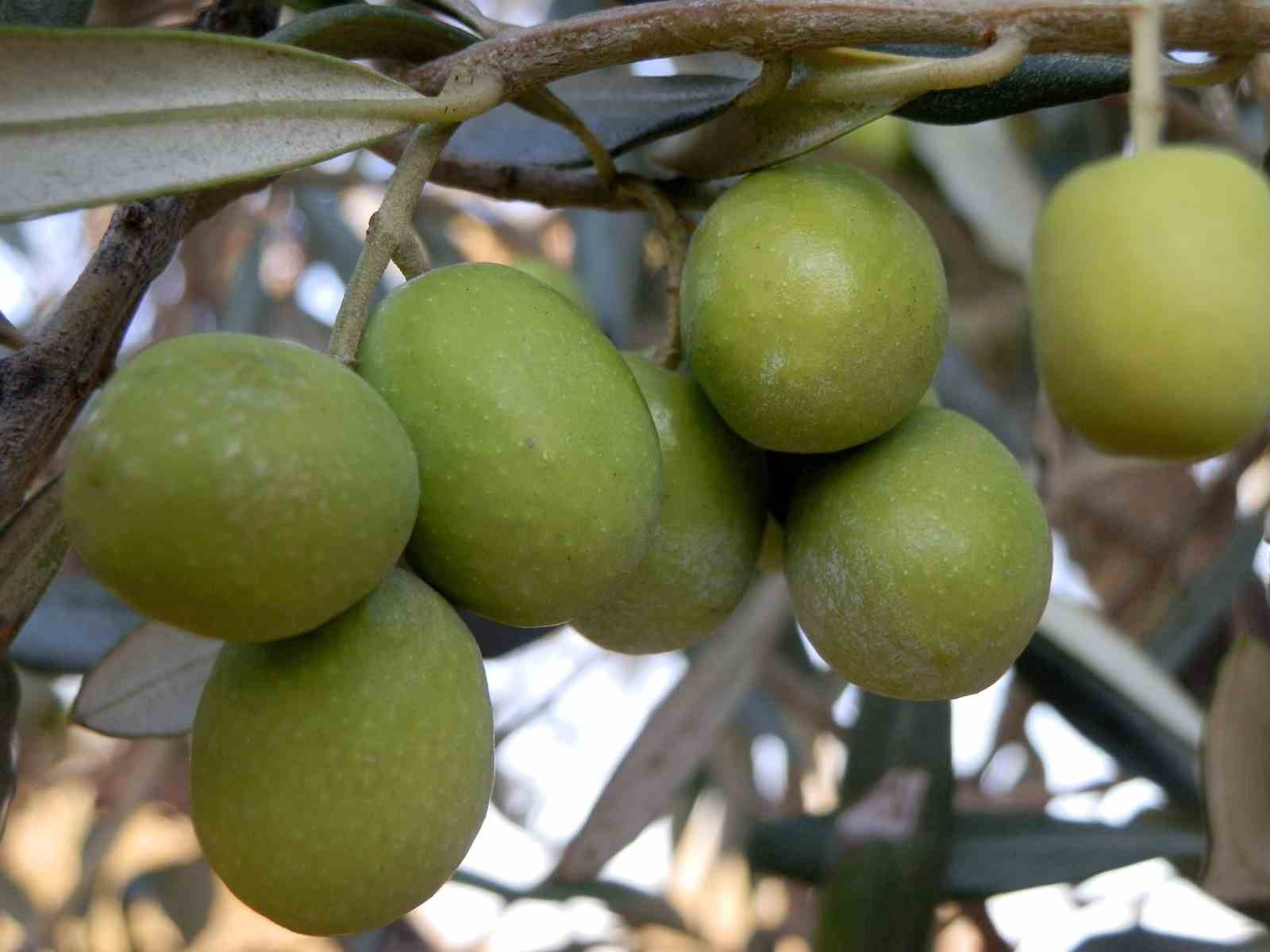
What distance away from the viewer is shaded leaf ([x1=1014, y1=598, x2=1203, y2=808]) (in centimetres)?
140

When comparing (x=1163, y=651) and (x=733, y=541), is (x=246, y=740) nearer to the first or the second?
(x=733, y=541)

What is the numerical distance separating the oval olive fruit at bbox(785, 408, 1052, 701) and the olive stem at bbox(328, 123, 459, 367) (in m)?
0.31

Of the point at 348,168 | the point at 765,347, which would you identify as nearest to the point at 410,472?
the point at 765,347

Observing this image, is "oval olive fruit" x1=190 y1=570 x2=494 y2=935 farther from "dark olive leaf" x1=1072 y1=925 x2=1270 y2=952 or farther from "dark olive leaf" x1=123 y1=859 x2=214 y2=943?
"dark olive leaf" x1=123 y1=859 x2=214 y2=943

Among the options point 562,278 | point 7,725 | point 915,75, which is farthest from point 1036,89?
point 562,278

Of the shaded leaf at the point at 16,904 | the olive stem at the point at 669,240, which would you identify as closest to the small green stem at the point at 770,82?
the olive stem at the point at 669,240

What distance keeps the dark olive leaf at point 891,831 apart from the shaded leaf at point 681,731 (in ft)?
0.62

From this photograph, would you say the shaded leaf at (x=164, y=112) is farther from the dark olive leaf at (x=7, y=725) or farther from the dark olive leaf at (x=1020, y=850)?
the dark olive leaf at (x=1020, y=850)

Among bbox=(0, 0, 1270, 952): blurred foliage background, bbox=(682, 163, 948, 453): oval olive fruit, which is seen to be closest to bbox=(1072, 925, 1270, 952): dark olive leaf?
bbox=(0, 0, 1270, 952): blurred foliage background

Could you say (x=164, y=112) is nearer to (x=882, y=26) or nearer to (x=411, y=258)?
(x=411, y=258)

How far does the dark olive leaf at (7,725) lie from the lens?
0.84 metres

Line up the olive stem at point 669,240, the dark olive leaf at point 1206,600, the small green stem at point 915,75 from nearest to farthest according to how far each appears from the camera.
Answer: the small green stem at point 915,75 → the olive stem at point 669,240 → the dark olive leaf at point 1206,600

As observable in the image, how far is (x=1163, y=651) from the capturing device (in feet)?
5.49

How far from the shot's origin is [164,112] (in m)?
0.67
